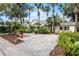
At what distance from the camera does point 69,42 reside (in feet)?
20.4

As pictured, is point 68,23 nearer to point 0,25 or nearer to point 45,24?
point 45,24

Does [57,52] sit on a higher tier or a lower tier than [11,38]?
lower

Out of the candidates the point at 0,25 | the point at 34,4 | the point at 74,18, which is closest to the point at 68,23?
the point at 74,18

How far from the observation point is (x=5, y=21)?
6281 mm

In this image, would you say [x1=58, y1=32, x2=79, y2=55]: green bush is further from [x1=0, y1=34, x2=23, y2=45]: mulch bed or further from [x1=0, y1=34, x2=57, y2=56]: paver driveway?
[x1=0, y1=34, x2=23, y2=45]: mulch bed

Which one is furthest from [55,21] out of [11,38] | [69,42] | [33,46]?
[11,38]

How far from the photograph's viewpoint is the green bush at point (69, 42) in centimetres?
619

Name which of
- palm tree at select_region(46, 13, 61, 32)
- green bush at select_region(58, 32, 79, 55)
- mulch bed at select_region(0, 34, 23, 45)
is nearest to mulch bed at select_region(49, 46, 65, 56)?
green bush at select_region(58, 32, 79, 55)

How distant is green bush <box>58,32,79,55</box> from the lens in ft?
20.3

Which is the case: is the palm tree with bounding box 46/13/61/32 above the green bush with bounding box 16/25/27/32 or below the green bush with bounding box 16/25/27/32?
above

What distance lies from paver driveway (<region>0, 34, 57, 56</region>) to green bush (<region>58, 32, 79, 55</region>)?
0.10m

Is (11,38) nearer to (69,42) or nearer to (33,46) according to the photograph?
(33,46)

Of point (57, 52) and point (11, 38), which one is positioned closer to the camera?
point (57, 52)

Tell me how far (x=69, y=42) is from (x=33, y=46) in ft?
1.76
